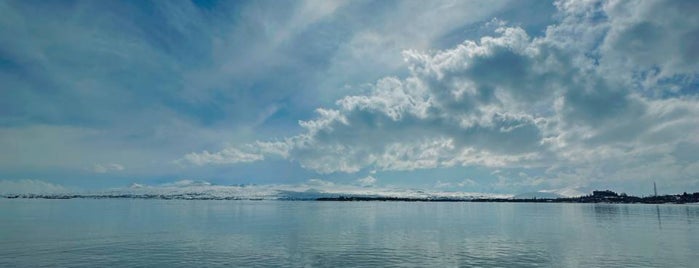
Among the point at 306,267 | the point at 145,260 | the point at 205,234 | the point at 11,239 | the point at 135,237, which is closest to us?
the point at 306,267

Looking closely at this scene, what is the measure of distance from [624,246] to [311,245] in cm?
3995

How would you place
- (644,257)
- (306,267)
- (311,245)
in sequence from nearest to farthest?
(306,267) → (644,257) → (311,245)

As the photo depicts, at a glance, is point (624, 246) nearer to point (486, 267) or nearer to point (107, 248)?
point (486, 267)

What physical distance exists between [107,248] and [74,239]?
1296 cm

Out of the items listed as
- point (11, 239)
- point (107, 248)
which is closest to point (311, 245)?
point (107, 248)

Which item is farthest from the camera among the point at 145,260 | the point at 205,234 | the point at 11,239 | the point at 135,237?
the point at 205,234

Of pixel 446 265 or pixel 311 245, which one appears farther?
pixel 311 245

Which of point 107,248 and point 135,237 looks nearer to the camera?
point 107,248

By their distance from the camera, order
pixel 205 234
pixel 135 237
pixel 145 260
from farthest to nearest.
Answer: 1. pixel 205 234
2. pixel 135 237
3. pixel 145 260

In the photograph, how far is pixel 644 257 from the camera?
47844 mm

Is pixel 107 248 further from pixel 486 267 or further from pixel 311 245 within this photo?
pixel 486 267

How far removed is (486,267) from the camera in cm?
4050

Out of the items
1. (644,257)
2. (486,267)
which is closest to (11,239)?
(486,267)

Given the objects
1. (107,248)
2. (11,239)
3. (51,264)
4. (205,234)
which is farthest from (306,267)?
(11,239)
